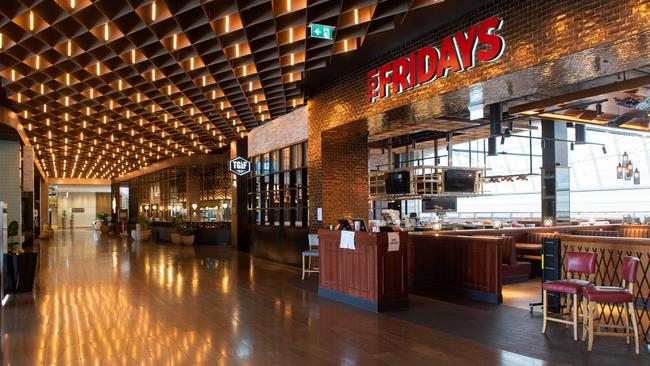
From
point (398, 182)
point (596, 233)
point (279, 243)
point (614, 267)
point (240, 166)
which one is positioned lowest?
point (279, 243)

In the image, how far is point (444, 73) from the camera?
22.2ft

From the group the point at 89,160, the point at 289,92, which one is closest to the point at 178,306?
the point at 289,92

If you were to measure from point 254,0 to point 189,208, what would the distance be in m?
17.2

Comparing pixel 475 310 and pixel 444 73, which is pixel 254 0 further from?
pixel 475 310

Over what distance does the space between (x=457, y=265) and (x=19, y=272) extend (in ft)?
23.8

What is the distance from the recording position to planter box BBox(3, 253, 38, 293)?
8.28m

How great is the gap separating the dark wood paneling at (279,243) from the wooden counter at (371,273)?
13.4 feet

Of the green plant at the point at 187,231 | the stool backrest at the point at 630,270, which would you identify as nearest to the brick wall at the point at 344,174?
the stool backrest at the point at 630,270

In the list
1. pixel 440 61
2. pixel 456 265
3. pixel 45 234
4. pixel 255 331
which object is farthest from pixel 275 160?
pixel 45 234

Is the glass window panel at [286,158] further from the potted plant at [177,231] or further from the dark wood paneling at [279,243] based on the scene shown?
the potted plant at [177,231]

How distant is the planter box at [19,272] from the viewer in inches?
326

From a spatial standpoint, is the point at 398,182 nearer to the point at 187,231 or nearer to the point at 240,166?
the point at 240,166

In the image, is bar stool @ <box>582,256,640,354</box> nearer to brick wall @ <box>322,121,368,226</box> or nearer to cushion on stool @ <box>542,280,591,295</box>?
cushion on stool @ <box>542,280,591,295</box>

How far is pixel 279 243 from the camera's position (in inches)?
505
